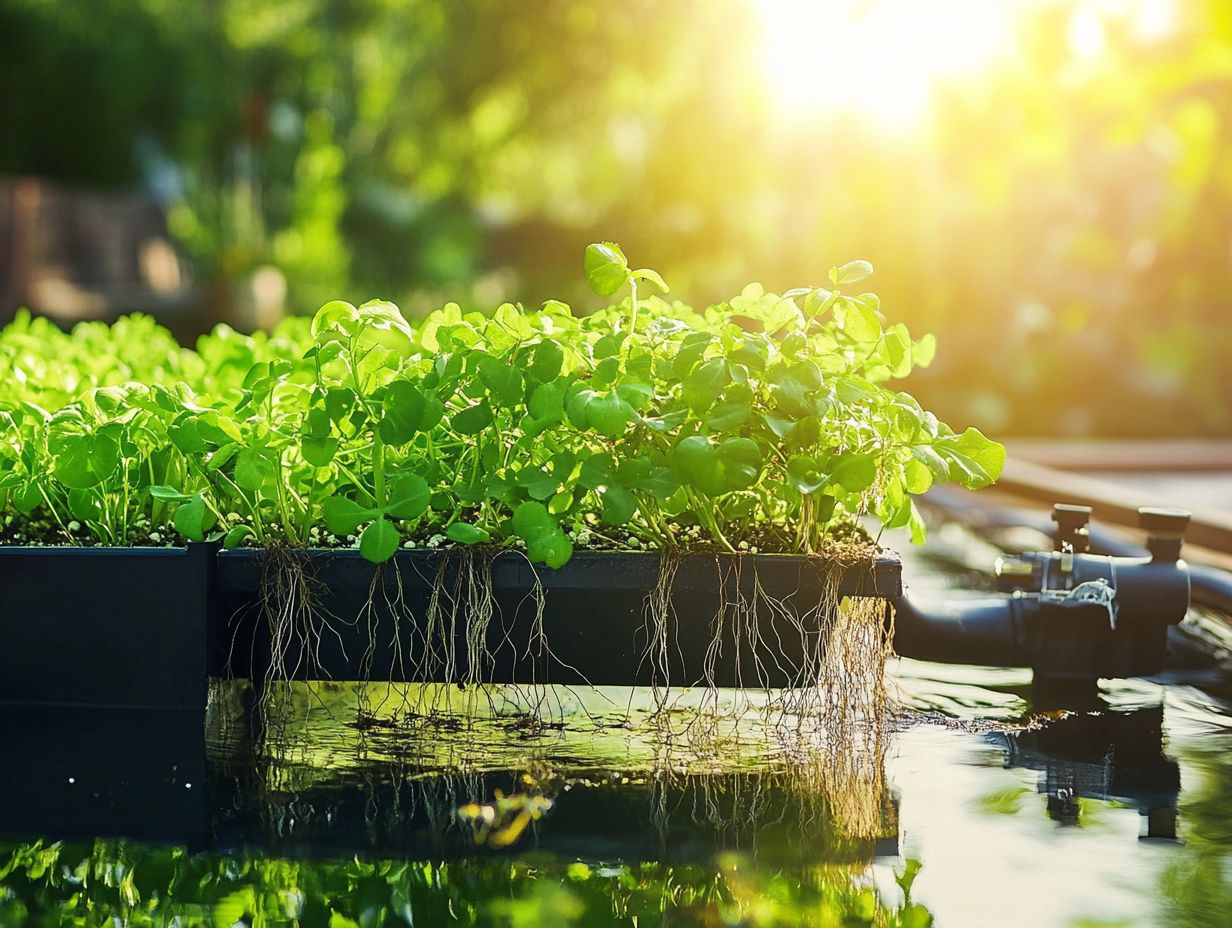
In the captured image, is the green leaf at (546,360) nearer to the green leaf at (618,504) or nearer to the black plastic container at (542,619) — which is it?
the green leaf at (618,504)

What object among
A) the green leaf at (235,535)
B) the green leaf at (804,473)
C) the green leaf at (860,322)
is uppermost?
the green leaf at (860,322)

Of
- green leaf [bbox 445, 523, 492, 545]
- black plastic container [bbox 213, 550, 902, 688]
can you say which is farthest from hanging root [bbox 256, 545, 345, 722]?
green leaf [bbox 445, 523, 492, 545]

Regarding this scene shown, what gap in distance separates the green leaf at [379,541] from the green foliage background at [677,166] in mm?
1908

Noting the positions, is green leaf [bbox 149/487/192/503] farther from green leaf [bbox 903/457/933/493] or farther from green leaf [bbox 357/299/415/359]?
green leaf [bbox 903/457/933/493]

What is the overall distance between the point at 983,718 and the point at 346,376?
135cm

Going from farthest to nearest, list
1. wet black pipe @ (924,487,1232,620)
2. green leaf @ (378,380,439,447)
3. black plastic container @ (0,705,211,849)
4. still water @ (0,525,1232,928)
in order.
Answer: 1. wet black pipe @ (924,487,1232,620)
2. green leaf @ (378,380,439,447)
3. black plastic container @ (0,705,211,849)
4. still water @ (0,525,1232,928)

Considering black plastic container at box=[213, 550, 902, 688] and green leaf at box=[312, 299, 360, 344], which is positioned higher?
green leaf at box=[312, 299, 360, 344]

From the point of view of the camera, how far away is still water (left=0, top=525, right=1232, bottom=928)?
1739 mm

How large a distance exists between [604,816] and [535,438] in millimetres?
686

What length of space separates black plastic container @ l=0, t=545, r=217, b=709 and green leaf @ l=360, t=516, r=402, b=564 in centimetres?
33

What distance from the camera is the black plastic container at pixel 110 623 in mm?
2373

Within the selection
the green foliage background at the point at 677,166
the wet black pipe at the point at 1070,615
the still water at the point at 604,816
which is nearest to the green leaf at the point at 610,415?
the still water at the point at 604,816

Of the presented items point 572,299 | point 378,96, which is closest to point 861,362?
point 572,299

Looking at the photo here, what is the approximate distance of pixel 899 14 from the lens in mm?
3801
